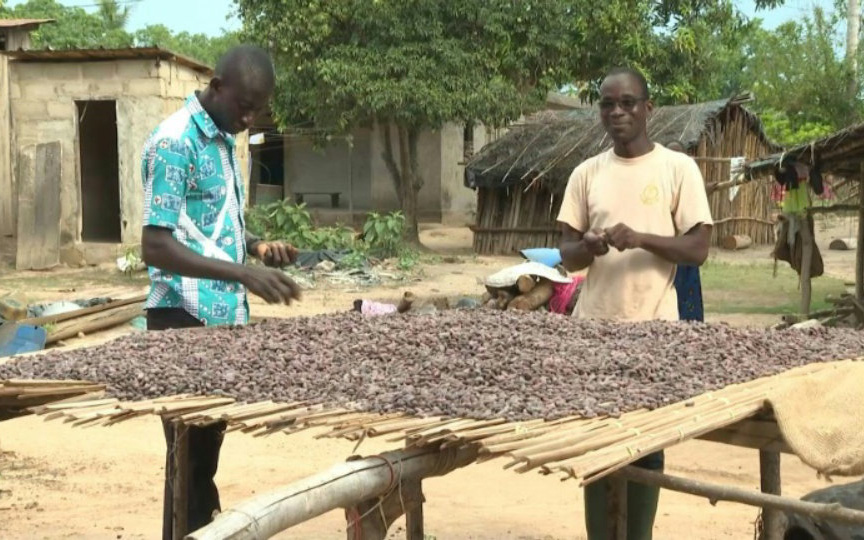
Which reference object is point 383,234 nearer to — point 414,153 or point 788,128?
point 414,153

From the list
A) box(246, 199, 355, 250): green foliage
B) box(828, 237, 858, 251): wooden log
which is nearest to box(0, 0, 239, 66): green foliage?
box(246, 199, 355, 250): green foliage

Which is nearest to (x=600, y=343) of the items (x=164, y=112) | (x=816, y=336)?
(x=816, y=336)

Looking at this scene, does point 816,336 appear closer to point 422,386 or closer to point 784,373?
point 784,373

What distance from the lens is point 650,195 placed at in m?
3.50

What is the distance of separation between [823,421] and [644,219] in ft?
4.18

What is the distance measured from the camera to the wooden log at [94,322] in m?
9.09

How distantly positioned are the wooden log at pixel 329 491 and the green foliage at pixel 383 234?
1440cm

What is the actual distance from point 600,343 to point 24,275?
515 inches

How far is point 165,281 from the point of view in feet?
10.3

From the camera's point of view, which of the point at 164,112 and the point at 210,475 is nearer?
the point at 210,475

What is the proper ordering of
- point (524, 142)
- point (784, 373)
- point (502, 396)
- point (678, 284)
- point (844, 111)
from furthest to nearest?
1. point (844, 111)
2. point (524, 142)
3. point (678, 284)
4. point (784, 373)
5. point (502, 396)

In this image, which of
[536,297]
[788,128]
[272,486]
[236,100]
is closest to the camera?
[236,100]

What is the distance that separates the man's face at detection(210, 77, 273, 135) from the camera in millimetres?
3068

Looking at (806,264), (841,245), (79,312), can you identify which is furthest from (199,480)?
(841,245)
